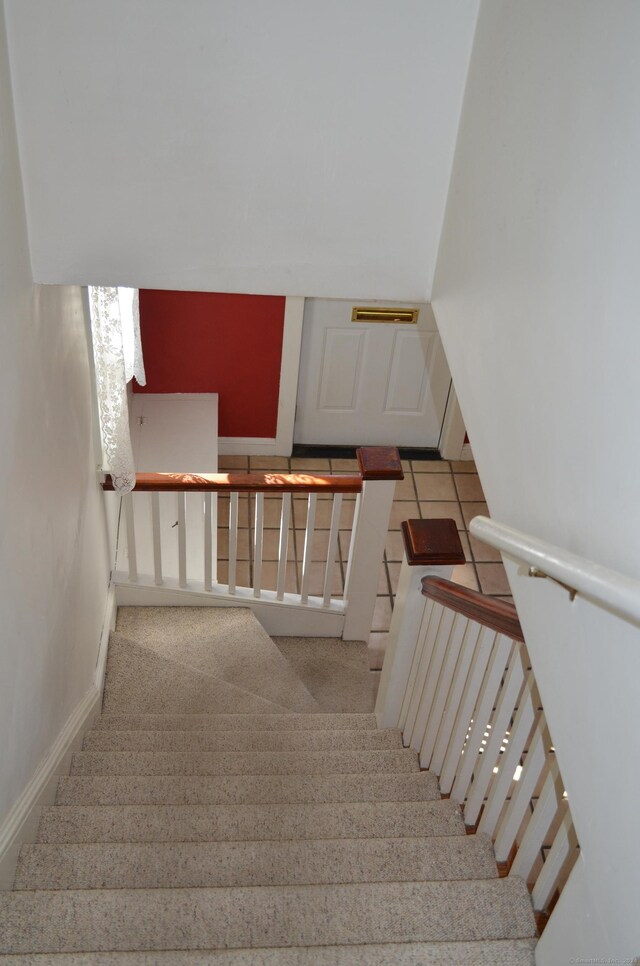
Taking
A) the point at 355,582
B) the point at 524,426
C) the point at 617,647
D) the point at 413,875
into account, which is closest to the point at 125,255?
the point at 524,426

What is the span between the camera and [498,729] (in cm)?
197

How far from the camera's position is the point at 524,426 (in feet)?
4.65

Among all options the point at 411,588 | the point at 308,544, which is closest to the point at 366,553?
the point at 308,544

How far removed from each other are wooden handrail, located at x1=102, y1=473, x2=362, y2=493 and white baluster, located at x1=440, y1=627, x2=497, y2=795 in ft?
4.31

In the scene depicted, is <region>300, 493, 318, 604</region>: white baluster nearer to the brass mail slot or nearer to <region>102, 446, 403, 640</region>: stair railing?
<region>102, 446, 403, 640</region>: stair railing

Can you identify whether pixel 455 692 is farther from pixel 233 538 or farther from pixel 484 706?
pixel 233 538

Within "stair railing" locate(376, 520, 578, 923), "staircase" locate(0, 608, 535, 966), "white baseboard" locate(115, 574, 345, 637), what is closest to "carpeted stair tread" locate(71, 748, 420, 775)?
"staircase" locate(0, 608, 535, 966)

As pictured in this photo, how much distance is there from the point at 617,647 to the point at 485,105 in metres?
1.18

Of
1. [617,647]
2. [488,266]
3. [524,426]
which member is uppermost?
[488,266]

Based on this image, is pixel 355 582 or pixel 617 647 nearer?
pixel 617 647

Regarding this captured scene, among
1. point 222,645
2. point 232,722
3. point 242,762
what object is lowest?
point 222,645

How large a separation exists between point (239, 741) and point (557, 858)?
4.30 feet

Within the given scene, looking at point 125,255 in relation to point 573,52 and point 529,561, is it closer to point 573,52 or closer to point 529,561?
point 573,52

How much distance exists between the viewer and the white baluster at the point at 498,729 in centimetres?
189
